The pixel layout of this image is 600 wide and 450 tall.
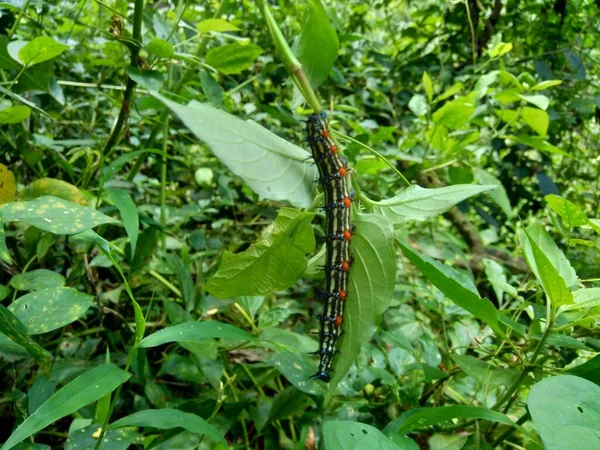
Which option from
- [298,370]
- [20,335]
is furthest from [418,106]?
[20,335]

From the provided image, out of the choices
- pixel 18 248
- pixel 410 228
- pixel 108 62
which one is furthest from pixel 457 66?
pixel 18 248

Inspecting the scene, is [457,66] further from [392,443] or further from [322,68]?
[392,443]

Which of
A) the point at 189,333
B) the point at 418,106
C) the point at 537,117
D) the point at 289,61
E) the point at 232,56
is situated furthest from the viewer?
the point at 418,106

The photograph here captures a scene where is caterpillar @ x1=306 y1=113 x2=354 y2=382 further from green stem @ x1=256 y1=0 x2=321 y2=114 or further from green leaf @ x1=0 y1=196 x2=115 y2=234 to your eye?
green leaf @ x1=0 y1=196 x2=115 y2=234

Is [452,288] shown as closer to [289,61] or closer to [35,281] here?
[289,61]

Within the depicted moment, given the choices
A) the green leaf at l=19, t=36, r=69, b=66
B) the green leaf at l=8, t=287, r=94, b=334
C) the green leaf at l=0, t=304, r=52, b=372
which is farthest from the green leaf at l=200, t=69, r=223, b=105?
the green leaf at l=0, t=304, r=52, b=372

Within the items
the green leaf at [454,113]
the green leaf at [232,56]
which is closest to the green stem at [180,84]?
the green leaf at [232,56]

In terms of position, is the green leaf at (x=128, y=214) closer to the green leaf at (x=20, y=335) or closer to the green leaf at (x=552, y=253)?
the green leaf at (x=20, y=335)
